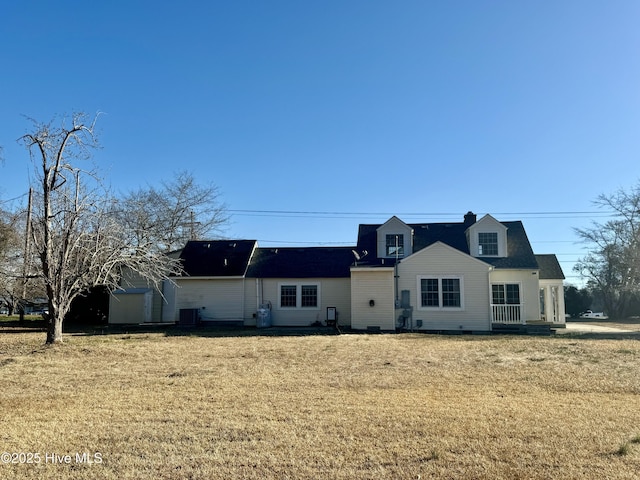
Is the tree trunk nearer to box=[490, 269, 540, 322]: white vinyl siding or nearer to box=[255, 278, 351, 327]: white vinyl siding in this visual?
box=[255, 278, 351, 327]: white vinyl siding

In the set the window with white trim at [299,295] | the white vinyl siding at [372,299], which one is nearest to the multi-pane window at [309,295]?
the window with white trim at [299,295]

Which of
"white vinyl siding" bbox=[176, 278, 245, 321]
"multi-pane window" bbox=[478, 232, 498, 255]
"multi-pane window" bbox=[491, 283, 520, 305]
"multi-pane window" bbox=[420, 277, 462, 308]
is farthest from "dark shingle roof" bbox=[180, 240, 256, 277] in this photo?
"multi-pane window" bbox=[491, 283, 520, 305]

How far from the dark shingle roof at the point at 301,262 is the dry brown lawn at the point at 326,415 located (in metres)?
12.3

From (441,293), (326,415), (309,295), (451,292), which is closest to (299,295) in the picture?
(309,295)

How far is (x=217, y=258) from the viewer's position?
26.7 metres

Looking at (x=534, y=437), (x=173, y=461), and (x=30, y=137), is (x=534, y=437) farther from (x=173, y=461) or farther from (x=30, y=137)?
(x=30, y=137)

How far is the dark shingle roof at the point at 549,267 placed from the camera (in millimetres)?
25422

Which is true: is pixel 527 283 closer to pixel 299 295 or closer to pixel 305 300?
pixel 305 300

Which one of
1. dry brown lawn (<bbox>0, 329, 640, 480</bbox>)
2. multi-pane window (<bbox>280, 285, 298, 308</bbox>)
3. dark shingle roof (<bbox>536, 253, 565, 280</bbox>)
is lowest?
dry brown lawn (<bbox>0, 329, 640, 480</bbox>)

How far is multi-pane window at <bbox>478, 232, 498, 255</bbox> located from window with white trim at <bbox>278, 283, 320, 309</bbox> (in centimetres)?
870

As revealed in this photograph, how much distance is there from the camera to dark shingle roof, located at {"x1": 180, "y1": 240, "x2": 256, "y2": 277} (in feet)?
83.9

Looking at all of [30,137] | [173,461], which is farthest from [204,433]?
[30,137]

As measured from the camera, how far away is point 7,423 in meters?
6.39

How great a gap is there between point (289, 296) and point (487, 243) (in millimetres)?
Answer: 10656
